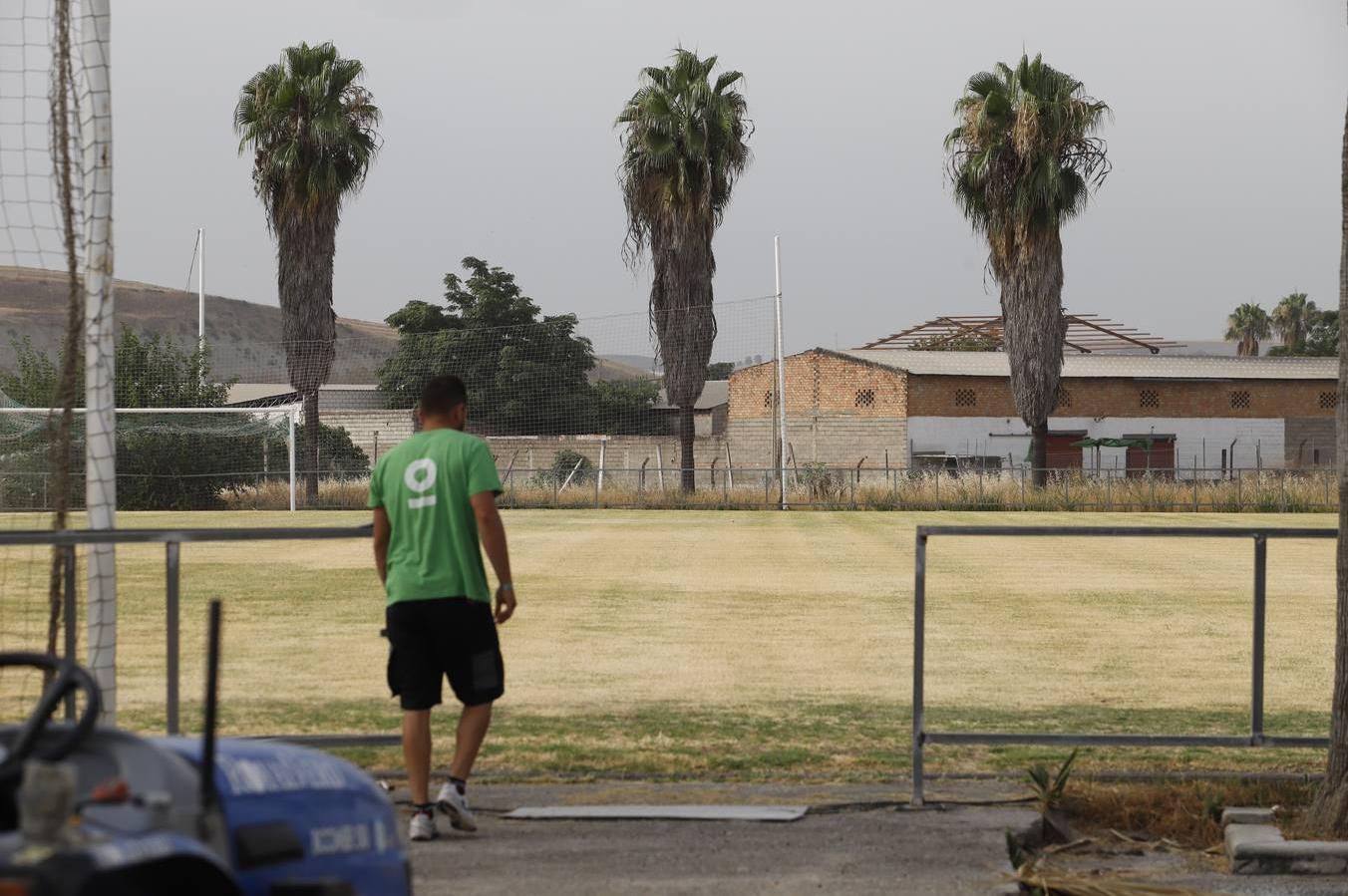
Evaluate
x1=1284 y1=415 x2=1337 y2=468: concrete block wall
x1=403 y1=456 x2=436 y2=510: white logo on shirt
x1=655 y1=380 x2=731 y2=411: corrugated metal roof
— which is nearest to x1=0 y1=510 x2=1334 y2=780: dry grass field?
x1=403 y1=456 x2=436 y2=510: white logo on shirt

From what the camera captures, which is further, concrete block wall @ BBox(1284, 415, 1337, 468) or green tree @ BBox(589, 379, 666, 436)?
concrete block wall @ BBox(1284, 415, 1337, 468)

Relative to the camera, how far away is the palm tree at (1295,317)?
113000mm

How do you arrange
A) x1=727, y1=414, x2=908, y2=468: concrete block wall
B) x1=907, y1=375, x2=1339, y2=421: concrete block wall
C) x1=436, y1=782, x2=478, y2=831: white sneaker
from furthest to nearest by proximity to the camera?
x1=907, y1=375, x2=1339, y2=421: concrete block wall < x1=727, y1=414, x2=908, y2=468: concrete block wall < x1=436, y1=782, x2=478, y2=831: white sneaker

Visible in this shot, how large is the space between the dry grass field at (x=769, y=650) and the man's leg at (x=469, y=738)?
141cm

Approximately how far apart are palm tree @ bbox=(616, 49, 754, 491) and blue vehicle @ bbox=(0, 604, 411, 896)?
47.1m

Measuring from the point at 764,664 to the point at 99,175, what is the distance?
7862 millimetres

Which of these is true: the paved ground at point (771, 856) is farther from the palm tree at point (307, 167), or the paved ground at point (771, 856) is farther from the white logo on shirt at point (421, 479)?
the palm tree at point (307, 167)

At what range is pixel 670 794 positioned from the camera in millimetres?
7418

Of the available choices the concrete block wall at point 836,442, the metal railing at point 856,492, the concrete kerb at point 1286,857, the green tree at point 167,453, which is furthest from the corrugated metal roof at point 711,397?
the concrete kerb at point 1286,857

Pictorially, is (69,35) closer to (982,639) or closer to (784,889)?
(784,889)

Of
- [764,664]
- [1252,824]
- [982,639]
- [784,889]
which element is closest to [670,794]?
[784,889]

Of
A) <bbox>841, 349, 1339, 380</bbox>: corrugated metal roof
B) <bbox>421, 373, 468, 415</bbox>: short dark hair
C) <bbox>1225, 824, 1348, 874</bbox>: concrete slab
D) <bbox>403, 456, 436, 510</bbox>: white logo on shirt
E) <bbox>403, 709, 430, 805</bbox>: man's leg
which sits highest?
<bbox>841, 349, 1339, 380</bbox>: corrugated metal roof

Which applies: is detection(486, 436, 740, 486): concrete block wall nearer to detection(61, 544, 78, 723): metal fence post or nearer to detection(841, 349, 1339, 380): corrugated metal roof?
detection(841, 349, 1339, 380): corrugated metal roof

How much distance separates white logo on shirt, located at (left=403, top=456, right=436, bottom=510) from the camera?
650 centimetres
